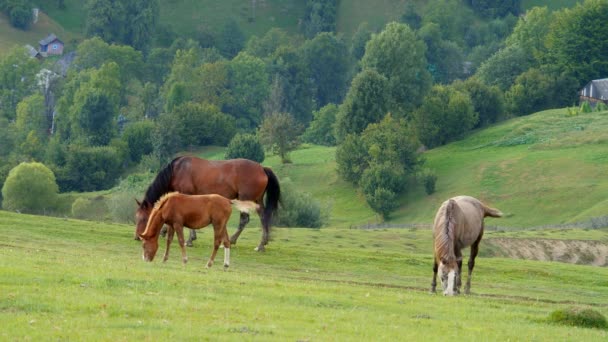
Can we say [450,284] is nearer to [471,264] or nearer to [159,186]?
[471,264]

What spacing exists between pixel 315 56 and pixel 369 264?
524ft

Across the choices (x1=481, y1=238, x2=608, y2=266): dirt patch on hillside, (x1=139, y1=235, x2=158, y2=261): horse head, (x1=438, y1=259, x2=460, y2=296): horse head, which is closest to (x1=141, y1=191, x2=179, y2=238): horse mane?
(x1=139, y1=235, x2=158, y2=261): horse head

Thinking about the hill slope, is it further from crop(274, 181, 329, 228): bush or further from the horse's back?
the horse's back

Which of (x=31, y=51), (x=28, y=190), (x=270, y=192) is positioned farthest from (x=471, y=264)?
(x=31, y=51)

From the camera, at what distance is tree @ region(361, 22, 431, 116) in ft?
430

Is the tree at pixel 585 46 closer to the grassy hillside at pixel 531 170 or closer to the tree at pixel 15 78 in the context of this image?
the grassy hillside at pixel 531 170

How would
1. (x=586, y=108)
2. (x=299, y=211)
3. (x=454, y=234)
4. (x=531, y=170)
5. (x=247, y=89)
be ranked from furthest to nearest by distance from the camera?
(x=247, y=89) < (x=586, y=108) < (x=531, y=170) < (x=299, y=211) < (x=454, y=234)

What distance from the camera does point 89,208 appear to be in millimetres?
112812

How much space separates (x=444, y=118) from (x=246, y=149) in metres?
20.9

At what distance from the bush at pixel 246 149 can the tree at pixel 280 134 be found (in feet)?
9.29

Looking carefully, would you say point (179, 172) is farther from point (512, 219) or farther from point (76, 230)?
point (512, 219)

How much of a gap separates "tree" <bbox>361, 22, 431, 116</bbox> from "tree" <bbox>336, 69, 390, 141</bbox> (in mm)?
3653

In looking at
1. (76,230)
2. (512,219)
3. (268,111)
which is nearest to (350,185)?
(512,219)

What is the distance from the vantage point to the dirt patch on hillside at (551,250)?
5678 cm
